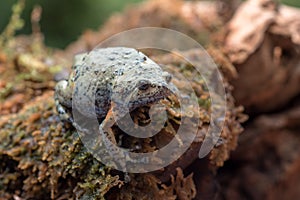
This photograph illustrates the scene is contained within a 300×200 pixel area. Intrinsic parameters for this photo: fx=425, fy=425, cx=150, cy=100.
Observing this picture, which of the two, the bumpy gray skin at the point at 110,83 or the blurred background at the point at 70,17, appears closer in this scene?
the bumpy gray skin at the point at 110,83

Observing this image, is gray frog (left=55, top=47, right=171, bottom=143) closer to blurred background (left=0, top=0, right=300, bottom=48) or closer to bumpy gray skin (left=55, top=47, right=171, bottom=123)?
bumpy gray skin (left=55, top=47, right=171, bottom=123)

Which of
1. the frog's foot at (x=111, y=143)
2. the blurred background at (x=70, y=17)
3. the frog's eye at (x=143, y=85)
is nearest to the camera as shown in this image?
Result: the frog's eye at (x=143, y=85)

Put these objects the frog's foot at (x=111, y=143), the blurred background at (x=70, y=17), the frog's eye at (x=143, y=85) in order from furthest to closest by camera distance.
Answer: the blurred background at (x=70, y=17), the frog's foot at (x=111, y=143), the frog's eye at (x=143, y=85)

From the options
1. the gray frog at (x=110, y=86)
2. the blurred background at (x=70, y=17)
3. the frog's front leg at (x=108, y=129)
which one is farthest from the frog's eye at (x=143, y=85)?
the blurred background at (x=70, y=17)

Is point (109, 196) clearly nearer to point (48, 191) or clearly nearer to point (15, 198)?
point (48, 191)

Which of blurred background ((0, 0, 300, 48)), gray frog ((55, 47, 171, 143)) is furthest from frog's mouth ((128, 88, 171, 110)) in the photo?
blurred background ((0, 0, 300, 48))

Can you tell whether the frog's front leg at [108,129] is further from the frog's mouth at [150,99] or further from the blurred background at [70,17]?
→ the blurred background at [70,17]

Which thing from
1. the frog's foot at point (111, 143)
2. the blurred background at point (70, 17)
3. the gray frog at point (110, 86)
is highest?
the gray frog at point (110, 86)

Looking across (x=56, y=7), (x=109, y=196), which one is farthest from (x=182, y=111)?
(x=56, y=7)
